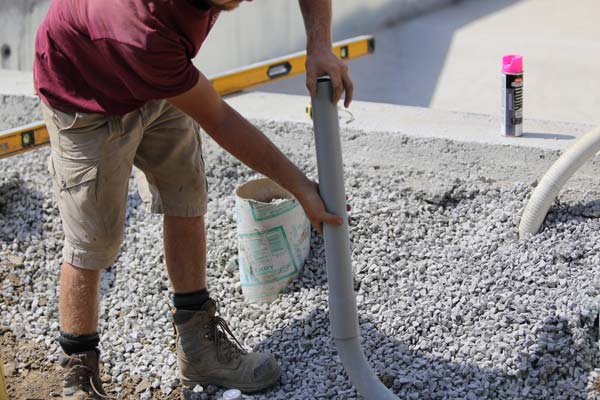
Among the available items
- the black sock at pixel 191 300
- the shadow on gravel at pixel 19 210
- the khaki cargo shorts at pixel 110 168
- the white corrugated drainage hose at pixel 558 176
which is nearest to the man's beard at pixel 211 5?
the khaki cargo shorts at pixel 110 168

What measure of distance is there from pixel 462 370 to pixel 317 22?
48.3 inches

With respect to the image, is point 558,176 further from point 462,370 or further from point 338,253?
point 338,253

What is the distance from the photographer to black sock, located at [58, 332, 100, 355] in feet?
9.58

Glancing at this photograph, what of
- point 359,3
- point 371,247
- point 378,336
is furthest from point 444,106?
point 378,336

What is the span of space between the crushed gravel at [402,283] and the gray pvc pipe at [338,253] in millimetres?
163

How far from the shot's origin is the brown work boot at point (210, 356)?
10.1 ft

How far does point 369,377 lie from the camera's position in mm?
2795

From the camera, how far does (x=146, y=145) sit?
2.97 meters

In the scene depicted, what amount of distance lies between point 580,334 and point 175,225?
4.56 ft

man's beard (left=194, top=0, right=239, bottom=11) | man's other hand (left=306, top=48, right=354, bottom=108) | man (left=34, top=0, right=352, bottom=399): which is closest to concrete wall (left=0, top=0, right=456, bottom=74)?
man (left=34, top=0, right=352, bottom=399)

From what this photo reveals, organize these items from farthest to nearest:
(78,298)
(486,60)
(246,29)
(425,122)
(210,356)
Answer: (486,60), (246,29), (425,122), (210,356), (78,298)

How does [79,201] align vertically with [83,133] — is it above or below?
below

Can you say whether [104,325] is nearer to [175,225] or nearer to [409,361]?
[175,225]

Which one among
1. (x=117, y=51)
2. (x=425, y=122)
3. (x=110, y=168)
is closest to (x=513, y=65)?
(x=425, y=122)
